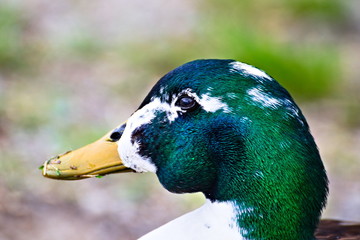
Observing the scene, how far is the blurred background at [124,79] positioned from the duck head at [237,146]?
5.78ft

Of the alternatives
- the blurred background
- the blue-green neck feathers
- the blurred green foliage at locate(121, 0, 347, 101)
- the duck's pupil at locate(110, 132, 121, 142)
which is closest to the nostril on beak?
the duck's pupil at locate(110, 132, 121, 142)

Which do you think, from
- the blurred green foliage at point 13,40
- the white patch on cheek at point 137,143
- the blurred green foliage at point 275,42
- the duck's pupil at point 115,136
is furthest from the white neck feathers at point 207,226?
the blurred green foliage at point 13,40

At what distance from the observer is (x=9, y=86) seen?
16.4 feet

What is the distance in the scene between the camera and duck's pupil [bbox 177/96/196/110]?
83.9 inches

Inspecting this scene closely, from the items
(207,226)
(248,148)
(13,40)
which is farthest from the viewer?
(13,40)

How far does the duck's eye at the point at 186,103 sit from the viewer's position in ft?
6.98

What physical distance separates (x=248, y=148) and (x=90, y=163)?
51 centimetres

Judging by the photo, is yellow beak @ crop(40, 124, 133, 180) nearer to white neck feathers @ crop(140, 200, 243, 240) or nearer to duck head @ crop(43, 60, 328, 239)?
duck head @ crop(43, 60, 328, 239)

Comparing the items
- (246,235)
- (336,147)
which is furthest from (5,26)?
(246,235)

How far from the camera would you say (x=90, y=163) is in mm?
2256

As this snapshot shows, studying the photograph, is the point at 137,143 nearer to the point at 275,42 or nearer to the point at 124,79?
the point at 124,79

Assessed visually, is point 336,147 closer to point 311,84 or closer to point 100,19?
point 311,84

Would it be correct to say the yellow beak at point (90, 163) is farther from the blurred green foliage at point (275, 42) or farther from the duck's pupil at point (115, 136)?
the blurred green foliage at point (275, 42)

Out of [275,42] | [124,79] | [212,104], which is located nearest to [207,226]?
[212,104]
